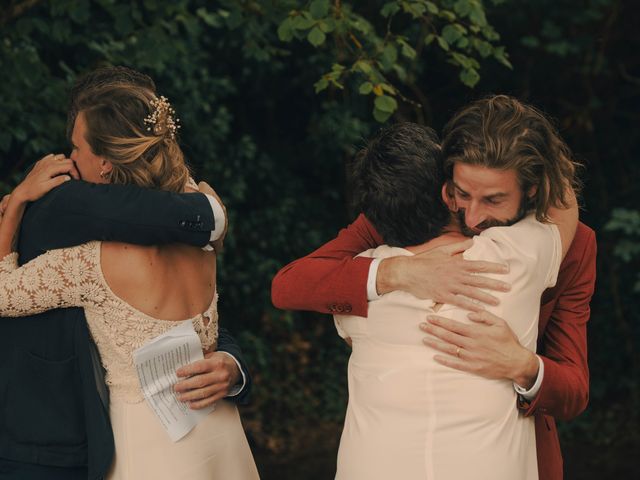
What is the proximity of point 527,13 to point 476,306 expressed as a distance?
17.6ft

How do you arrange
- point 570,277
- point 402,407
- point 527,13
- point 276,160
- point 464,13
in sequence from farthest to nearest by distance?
point 276,160, point 527,13, point 464,13, point 570,277, point 402,407

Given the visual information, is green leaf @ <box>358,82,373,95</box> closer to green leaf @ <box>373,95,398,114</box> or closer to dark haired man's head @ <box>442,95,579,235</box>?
green leaf @ <box>373,95,398,114</box>

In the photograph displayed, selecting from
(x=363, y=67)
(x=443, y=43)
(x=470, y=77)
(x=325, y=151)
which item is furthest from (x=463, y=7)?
(x=325, y=151)

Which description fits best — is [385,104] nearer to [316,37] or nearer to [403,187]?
[316,37]

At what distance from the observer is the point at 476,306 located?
2445 mm

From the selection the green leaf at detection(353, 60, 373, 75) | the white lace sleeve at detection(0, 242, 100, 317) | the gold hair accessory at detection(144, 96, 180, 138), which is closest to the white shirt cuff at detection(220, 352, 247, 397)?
the white lace sleeve at detection(0, 242, 100, 317)

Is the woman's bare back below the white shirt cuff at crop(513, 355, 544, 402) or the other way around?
the other way around

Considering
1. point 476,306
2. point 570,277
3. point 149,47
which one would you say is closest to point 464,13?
point 149,47

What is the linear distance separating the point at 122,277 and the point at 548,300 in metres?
1.12

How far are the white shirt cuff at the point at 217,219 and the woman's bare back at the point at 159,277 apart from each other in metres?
0.11

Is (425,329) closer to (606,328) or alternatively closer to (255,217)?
(255,217)

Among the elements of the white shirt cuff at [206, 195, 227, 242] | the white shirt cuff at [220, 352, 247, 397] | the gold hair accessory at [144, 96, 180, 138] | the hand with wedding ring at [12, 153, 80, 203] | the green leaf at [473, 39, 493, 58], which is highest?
the gold hair accessory at [144, 96, 180, 138]

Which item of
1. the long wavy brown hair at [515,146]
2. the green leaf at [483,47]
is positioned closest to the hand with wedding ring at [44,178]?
the long wavy brown hair at [515,146]

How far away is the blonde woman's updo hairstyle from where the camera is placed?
2.80 meters
